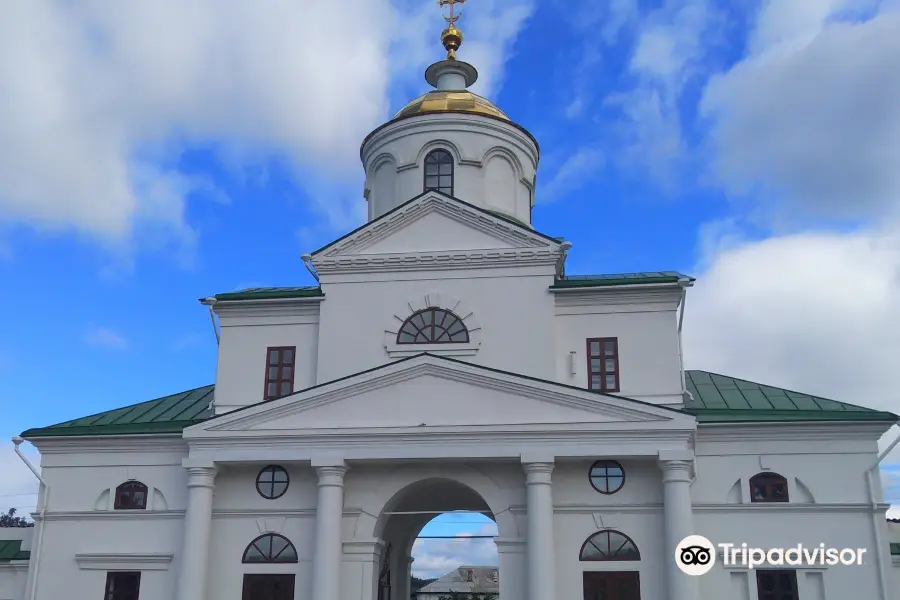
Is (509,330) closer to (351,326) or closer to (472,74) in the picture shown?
(351,326)

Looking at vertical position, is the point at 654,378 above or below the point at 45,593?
above

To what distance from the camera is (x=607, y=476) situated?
19.1 m

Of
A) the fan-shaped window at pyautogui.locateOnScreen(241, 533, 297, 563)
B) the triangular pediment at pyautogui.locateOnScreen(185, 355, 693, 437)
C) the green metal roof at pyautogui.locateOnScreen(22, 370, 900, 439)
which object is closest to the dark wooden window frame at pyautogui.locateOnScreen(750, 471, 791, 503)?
the green metal roof at pyautogui.locateOnScreen(22, 370, 900, 439)

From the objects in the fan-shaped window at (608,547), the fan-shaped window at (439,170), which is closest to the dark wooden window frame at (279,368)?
the fan-shaped window at (439,170)

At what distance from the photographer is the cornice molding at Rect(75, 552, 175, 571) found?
2002cm

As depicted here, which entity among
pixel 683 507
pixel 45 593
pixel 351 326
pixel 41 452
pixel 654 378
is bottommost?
pixel 45 593

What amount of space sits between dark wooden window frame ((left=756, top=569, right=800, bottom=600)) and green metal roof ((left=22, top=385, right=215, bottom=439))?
12690mm

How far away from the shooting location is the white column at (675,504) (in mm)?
17891

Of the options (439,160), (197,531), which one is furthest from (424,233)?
(197,531)

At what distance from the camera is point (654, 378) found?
20141 millimetres

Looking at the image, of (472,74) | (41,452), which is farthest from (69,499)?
(472,74)

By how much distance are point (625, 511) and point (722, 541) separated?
7.02 ft

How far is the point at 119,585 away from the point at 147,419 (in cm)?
395

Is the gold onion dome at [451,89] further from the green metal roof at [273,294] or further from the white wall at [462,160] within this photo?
the green metal roof at [273,294]
